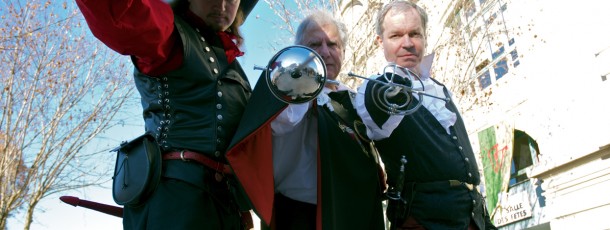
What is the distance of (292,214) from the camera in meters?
2.52

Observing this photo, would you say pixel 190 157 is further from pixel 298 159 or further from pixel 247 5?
pixel 247 5

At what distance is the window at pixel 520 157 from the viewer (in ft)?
35.0

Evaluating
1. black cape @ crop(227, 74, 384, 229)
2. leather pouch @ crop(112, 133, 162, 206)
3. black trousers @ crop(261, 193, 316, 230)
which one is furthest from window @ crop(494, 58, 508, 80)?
leather pouch @ crop(112, 133, 162, 206)

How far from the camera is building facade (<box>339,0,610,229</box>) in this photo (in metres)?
8.46

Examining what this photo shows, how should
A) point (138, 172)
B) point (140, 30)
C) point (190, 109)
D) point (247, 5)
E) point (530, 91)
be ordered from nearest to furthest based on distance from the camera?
point (140, 30)
point (138, 172)
point (190, 109)
point (247, 5)
point (530, 91)

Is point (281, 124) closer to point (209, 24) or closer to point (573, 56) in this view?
point (209, 24)

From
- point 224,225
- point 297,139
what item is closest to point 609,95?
point 297,139

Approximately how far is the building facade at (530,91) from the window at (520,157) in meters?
0.02

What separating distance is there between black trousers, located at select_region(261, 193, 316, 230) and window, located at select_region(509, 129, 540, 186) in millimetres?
9051

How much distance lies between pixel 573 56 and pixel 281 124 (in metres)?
8.31

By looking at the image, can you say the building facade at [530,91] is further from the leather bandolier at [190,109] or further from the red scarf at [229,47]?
the leather bandolier at [190,109]

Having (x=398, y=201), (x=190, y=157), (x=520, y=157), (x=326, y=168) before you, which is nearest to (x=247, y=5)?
(x=326, y=168)

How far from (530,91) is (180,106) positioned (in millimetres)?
9448

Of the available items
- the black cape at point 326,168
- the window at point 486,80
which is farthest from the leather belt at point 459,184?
the window at point 486,80
